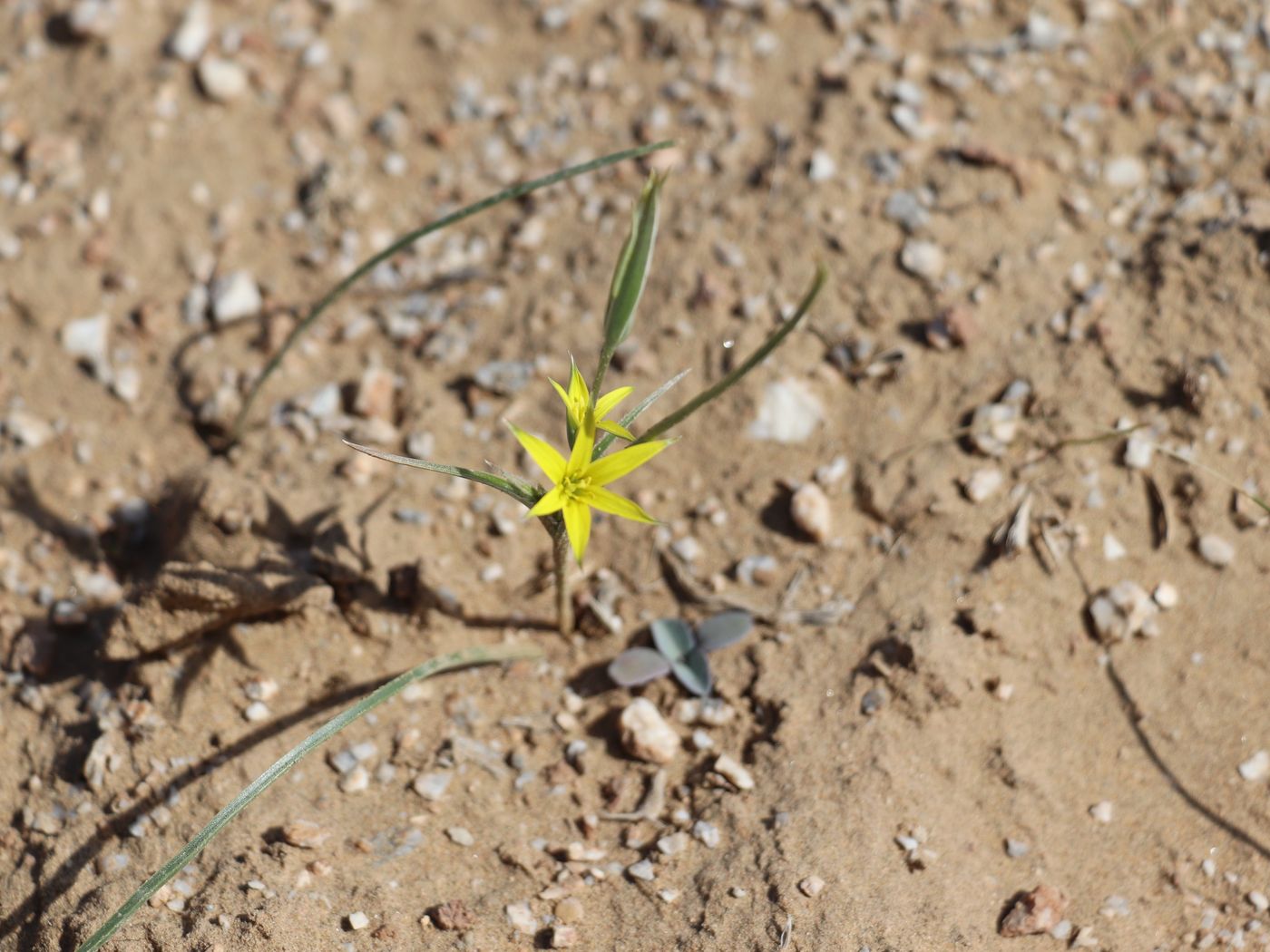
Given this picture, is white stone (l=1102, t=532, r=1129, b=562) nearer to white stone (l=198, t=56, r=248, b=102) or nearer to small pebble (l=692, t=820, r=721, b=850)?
small pebble (l=692, t=820, r=721, b=850)

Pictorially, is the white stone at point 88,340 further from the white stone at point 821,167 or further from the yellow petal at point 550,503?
the white stone at point 821,167

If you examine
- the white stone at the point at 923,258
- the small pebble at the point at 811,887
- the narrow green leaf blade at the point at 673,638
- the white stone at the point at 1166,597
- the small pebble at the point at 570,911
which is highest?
the white stone at the point at 923,258

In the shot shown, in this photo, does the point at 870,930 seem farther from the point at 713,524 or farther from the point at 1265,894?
the point at 713,524

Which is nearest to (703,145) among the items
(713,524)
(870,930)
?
(713,524)

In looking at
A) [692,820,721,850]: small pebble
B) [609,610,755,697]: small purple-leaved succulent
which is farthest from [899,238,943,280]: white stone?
[692,820,721,850]: small pebble

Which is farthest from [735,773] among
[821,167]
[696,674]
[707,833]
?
[821,167]

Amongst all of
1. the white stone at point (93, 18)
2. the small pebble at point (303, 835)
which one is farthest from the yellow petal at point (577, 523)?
the white stone at point (93, 18)
